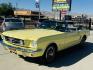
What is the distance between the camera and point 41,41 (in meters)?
6.99

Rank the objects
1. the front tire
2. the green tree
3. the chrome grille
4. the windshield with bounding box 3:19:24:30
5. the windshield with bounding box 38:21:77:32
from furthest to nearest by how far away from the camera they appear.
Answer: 1. the green tree
2. the windshield with bounding box 3:19:24:30
3. the windshield with bounding box 38:21:77:32
4. the front tire
5. the chrome grille

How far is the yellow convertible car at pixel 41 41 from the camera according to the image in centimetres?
693

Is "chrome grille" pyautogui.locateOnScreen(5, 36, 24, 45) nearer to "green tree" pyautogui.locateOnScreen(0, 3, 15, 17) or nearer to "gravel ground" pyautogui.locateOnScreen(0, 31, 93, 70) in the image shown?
"gravel ground" pyautogui.locateOnScreen(0, 31, 93, 70)

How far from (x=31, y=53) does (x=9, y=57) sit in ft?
5.88

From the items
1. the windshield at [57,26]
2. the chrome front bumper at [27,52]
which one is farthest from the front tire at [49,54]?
the windshield at [57,26]

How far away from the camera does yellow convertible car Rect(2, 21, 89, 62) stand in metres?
6.93

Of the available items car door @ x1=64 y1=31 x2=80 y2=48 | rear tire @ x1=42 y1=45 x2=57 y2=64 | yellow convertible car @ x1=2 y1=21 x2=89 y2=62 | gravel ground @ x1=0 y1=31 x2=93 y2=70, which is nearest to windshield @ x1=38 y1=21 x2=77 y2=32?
yellow convertible car @ x1=2 y1=21 x2=89 y2=62

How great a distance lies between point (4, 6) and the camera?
76.2 m

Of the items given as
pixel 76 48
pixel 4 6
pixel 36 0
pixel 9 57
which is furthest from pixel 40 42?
pixel 4 6

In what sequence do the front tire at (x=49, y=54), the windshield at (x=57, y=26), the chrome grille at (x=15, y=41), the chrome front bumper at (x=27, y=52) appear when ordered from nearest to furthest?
the chrome front bumper at (x=27, y=52)
the chrome grille at (x=15, y=41)
the front tire at (x=49, y=54)
the windshield at (x=57, y=26)

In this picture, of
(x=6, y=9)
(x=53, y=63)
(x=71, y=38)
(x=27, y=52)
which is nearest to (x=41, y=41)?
(x=27, y=52)

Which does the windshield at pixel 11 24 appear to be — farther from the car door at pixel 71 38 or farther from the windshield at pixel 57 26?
the car door at pixel 71 38

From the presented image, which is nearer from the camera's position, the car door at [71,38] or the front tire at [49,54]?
the front tire at [49,54]

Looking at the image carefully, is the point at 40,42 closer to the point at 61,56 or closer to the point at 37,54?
the point at 37,54
